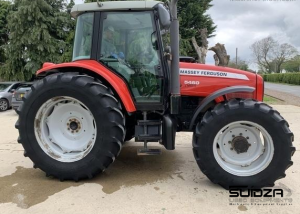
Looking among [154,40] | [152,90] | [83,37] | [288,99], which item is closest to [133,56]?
[154,40]

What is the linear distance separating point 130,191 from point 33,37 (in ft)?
44.9

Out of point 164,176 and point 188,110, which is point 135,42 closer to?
point 188,110

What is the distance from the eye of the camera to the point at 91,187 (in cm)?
313

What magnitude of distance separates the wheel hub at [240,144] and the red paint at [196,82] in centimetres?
60

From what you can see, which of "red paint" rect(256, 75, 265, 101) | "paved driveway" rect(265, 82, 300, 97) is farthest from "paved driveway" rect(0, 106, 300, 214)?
"paved driveway" rect(265, 82, 300, 97)

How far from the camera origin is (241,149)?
3152 mm

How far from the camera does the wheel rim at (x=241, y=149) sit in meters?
3.09

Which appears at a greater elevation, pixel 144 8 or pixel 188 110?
pixel 144 8

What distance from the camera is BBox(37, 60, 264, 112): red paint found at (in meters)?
3.32

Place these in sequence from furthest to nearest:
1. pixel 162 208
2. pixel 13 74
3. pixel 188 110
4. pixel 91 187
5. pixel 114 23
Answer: pixel 13 74 < pixel 188 110 < pixel 114 23 < pixel 91 187 < pixel 162 208

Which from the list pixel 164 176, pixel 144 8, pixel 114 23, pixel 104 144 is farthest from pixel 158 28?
pixel 164 176

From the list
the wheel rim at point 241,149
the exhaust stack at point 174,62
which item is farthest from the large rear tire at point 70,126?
the wheel rim at point 241,149

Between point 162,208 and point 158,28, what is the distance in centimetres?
218

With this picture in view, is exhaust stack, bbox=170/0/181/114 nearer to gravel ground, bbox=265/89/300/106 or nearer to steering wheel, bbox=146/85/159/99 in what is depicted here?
steering wheel, bbox=146/85/159/99
